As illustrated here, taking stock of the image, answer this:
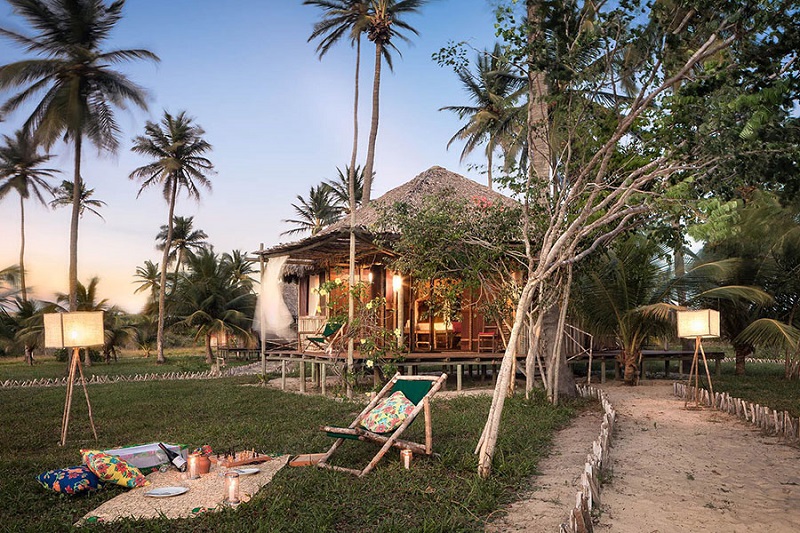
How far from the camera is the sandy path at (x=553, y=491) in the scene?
4.07m

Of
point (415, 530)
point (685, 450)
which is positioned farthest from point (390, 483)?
point (685, 450)

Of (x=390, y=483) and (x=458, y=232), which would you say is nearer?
(x=390, y=483)

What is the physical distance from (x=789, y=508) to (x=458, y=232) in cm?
567

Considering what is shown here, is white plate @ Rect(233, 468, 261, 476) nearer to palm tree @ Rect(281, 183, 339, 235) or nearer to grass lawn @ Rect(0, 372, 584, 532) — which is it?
grass lawn @ Rect(0, 372, 584, 532)

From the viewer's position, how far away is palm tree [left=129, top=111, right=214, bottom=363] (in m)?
24.6

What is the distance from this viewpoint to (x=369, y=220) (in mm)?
14094

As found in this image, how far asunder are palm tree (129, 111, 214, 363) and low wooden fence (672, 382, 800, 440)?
2024 centimetres

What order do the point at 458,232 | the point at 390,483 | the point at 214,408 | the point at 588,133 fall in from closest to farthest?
the point at 390,483
the point at 588,133
the point at 458,232
the point at 214,408

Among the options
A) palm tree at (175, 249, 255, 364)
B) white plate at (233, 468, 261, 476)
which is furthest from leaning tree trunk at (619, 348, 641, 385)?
palm tree at (175, 249, 255, 364)

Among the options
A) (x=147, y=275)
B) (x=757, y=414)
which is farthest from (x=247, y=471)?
(x=147, y=275)

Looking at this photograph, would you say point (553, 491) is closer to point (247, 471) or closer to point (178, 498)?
point (247, 471)

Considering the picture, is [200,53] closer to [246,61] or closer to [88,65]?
[246,61]

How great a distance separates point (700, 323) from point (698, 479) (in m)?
5.07

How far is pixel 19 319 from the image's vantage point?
72.5 ft
